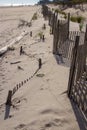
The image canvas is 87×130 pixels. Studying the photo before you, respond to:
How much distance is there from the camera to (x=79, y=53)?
7684 mm

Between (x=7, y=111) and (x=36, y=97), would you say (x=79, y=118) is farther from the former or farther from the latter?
(x=7, y=111)

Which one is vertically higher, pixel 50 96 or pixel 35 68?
pixel 50 96

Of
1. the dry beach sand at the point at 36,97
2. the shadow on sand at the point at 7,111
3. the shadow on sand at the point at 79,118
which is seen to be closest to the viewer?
the shadow on sand at the point at 79,118

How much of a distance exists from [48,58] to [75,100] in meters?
5.51

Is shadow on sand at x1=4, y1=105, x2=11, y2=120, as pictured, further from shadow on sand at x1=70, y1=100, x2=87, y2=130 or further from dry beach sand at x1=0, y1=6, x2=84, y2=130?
shadow on sand at x1=70, y1=100, x2=87, y2=130

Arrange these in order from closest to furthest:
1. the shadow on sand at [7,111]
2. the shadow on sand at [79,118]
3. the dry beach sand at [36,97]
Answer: the shadow on sand at [79,118] < the dry beach sand at [36,97] < the shadow on sand at [7,111]

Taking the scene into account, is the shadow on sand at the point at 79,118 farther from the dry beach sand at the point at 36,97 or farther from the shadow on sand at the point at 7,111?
the shadow on sand at the point at 7,111

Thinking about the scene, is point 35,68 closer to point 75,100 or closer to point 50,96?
point 50,96

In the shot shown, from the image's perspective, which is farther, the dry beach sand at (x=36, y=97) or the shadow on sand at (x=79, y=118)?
the dry beach sand at (x=36, y=97)

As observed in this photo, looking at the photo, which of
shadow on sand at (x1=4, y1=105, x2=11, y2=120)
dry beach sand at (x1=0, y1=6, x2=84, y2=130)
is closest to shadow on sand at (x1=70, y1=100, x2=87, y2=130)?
dry beach sand at (x1=0, y1=6, x2=84, y2=130)

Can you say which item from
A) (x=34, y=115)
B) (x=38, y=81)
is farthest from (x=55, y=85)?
(x=34, y=115)

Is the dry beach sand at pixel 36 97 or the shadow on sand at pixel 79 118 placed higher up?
the shadow on sand at pixel 79 118

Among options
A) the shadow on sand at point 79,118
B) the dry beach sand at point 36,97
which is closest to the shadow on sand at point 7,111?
the dry beach sand at point 36,97

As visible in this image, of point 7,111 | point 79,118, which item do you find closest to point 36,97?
point 7,111
